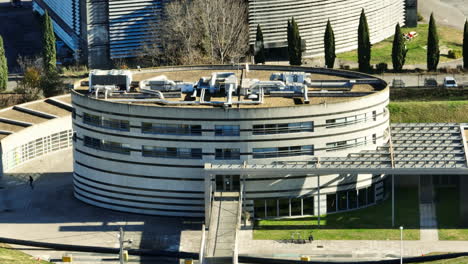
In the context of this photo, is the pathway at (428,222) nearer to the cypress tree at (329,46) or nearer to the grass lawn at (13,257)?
the grass lawn at (13,257)

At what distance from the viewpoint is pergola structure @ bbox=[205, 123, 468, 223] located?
413ft

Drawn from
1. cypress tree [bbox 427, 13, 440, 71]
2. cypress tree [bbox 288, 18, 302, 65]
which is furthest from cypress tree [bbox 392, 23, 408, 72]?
cypress tree [bbox 288, 18, 302, 65]

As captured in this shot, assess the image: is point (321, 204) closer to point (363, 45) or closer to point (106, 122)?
point (106, 122)

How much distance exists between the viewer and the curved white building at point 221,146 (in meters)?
127

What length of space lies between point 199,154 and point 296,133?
841 centimetres

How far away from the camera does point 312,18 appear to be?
Result: 179500 millimetres

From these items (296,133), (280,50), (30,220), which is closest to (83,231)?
(30,220)

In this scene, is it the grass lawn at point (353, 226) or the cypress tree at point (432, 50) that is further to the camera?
the cypress tree at point (432, 50)

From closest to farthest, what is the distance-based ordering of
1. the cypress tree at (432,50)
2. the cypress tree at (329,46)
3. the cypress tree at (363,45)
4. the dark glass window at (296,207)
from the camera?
the dark glass window at (296,207) → the cypress tree at (363,45) → the cypress tree at (432,50) → the cypress tree at (329,46)

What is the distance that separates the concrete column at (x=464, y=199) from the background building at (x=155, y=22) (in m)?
53.9

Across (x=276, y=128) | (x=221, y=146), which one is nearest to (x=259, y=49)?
(x=276, y=128)

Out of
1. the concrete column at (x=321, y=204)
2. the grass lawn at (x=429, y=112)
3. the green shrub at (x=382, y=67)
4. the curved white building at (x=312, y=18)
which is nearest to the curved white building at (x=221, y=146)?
the concrete column at (x=321, y=204)

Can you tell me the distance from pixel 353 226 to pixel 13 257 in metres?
28.5

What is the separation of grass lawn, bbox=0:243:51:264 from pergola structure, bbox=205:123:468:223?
15.7m
